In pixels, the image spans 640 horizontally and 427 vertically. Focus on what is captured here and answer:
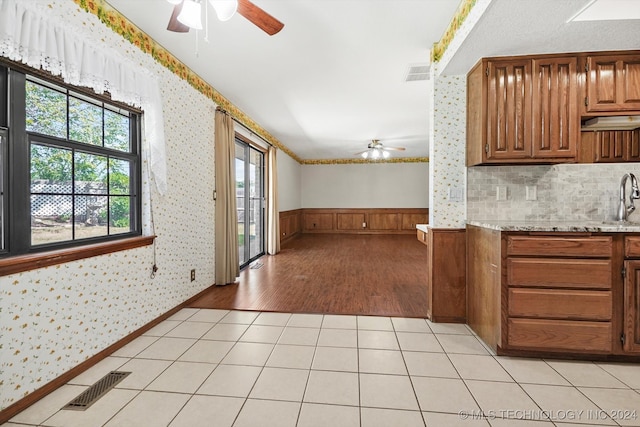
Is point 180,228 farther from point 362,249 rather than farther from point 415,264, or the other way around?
point 362,249

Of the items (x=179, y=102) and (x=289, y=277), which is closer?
(x=179, y=102)

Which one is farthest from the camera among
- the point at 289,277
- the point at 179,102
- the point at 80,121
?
the point at 289,277

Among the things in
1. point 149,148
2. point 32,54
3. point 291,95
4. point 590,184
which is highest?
point 291,95

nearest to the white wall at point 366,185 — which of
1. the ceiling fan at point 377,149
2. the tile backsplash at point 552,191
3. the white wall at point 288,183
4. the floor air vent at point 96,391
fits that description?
the white wall at point 288,183

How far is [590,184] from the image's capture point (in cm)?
246

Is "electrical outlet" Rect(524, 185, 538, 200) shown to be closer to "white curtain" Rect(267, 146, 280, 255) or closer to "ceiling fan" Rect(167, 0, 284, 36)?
"ceiling fan" Rect(167, 0, 284, 36)

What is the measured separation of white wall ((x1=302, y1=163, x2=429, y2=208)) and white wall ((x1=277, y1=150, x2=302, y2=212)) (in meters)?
0.58

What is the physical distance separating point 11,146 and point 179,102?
1.56m

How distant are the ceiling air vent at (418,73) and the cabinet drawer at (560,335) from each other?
97.4 inches

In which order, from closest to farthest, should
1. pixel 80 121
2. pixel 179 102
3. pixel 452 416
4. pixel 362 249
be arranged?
pixel 452 416 → pixel 80 121 → pixel 179 102 → pixel 362 249

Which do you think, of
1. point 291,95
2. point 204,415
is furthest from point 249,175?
point 204,415

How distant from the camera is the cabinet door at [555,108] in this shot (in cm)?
221

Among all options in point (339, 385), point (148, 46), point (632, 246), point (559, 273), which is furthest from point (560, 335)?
point (148, 46)

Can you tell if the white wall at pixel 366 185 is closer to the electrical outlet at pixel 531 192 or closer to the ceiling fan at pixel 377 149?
the ceiling fan at pixel 377 149
